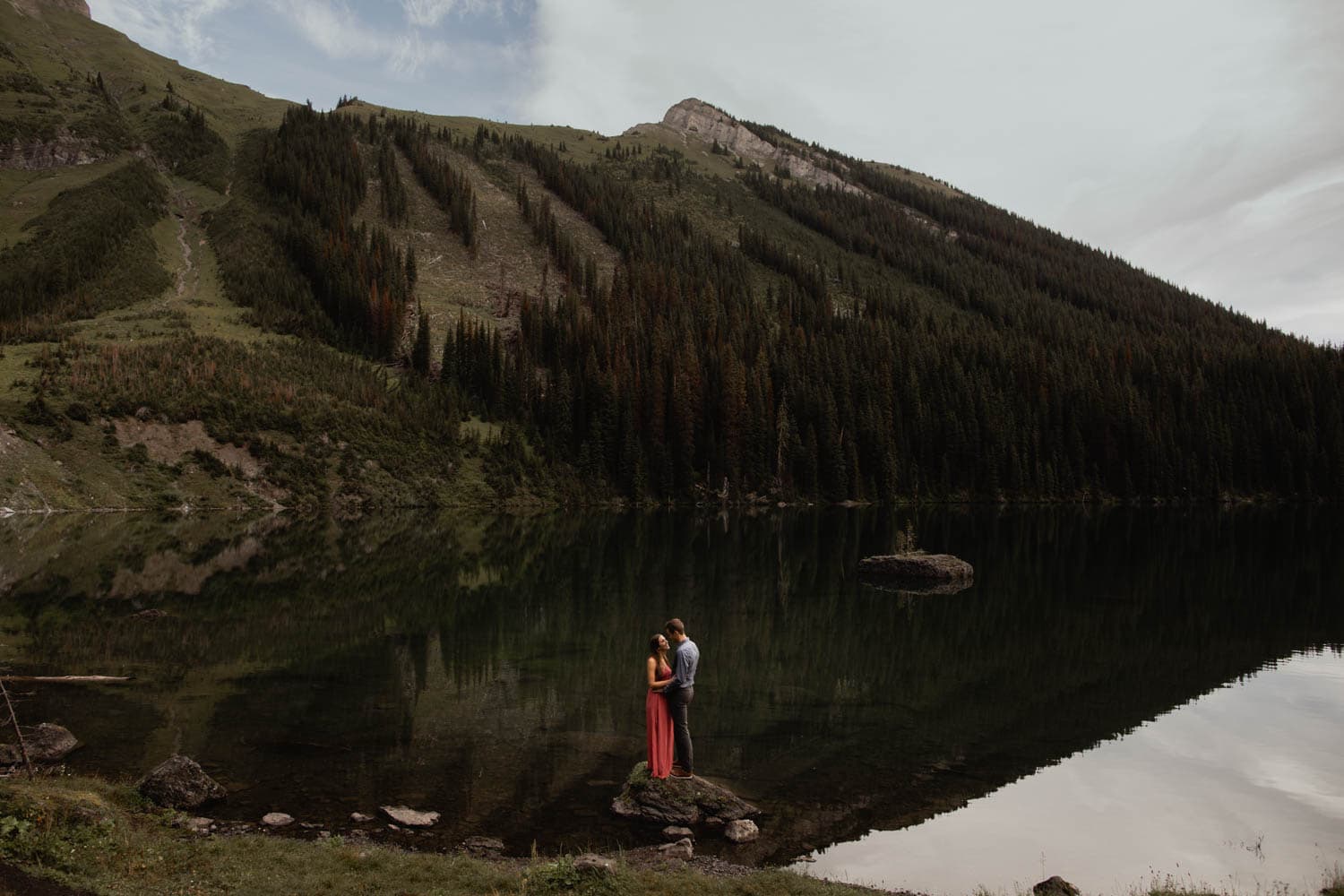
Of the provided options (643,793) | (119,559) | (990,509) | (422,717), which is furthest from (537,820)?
(990,509)

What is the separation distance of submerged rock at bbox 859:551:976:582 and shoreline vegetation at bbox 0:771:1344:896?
107 feet

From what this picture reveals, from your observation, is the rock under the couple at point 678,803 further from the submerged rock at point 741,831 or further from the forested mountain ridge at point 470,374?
the forested mountain ridge at point 470,374

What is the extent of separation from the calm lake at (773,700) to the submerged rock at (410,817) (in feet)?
1.68

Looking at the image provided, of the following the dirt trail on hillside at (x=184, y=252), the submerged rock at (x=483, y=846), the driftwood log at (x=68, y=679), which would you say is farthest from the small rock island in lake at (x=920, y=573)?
the dirt trail on hillside at (x=184, y=252)

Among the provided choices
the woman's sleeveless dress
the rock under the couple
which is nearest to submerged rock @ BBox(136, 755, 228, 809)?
the rock under the couple

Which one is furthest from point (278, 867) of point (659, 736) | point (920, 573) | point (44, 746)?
point (920, 573)

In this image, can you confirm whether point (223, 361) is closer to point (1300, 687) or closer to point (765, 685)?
point (765, 685)

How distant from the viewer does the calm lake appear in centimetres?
1531

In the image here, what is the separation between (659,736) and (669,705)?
664mm

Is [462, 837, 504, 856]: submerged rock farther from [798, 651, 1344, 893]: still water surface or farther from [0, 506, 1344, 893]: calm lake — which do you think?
[798, 651, 1344, 893]: still water surface

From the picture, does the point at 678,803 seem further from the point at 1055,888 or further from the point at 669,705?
the point at 1055,888

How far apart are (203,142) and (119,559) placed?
178319 millimetres

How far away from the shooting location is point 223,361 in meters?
97.7

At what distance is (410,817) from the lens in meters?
14.8
